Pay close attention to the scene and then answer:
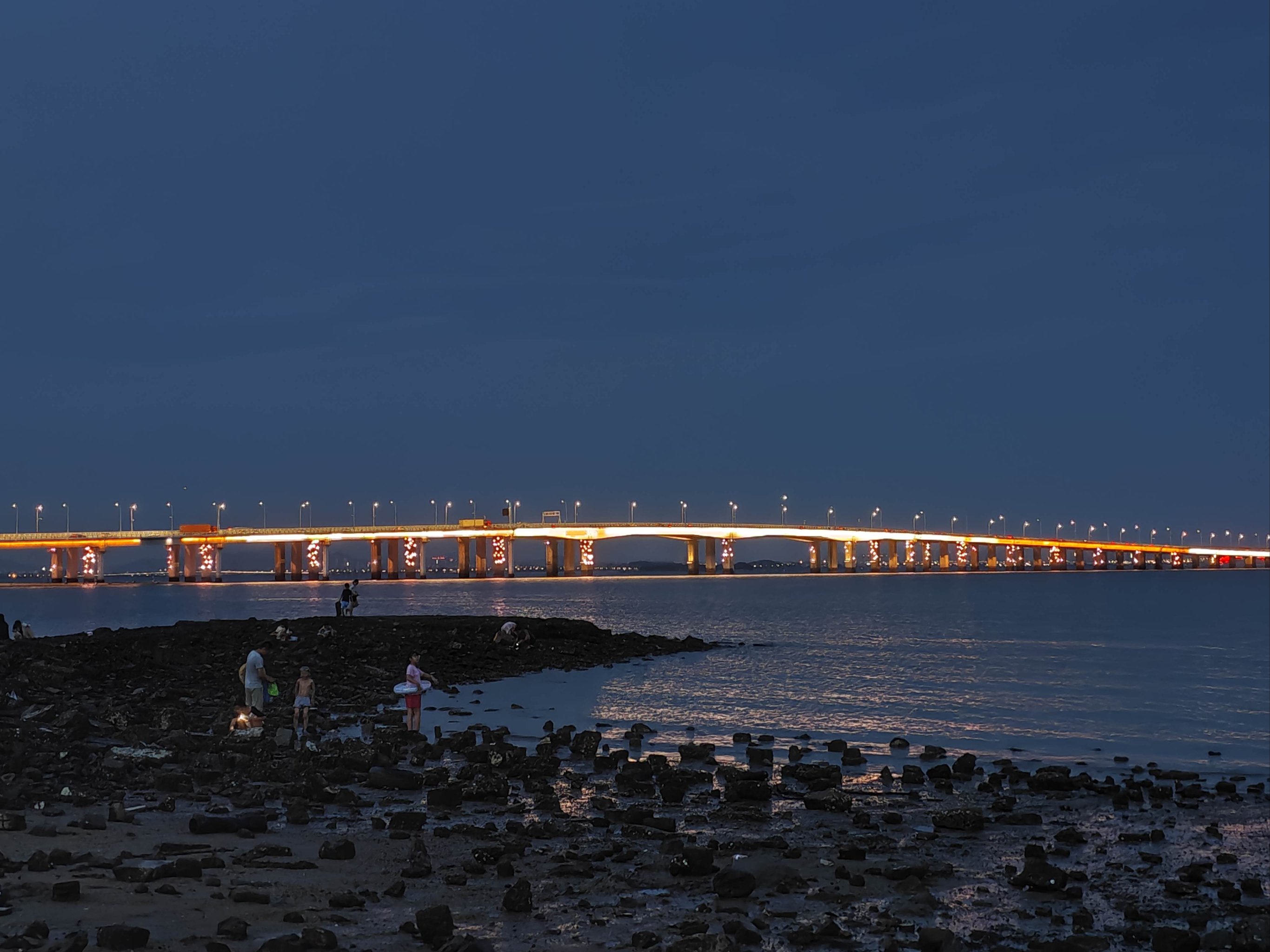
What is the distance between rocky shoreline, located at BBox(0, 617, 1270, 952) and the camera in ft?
33.8

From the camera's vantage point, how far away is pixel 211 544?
173 meters

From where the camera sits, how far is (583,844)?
1372 cm

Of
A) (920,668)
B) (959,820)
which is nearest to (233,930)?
(959,820)

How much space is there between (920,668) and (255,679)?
28418 millimetres

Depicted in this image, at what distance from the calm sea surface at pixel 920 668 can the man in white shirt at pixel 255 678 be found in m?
5.97

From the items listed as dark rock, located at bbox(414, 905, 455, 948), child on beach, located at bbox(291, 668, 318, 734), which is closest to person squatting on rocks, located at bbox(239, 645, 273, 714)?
child on beach, located at bbox(291, 668, 318, 734)

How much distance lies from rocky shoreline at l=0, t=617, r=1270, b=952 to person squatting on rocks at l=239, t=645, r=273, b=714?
582 mm

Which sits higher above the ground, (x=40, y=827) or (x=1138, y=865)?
(x=40, y=827)

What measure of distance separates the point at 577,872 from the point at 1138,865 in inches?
258

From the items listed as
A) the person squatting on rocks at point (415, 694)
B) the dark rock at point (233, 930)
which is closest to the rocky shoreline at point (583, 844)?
the dark rock at point (233, 930)

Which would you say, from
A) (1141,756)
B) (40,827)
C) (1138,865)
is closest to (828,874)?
(1138,865)

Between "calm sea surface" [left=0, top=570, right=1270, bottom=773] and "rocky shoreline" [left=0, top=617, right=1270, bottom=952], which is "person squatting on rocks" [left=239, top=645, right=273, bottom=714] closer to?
"rocky shoreline" [left=0, top=617, right=1270, bottom=952]

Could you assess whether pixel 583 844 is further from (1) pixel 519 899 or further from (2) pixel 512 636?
(2) pixel 512 636

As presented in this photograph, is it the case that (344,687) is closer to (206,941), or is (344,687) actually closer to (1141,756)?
(1141,756)
